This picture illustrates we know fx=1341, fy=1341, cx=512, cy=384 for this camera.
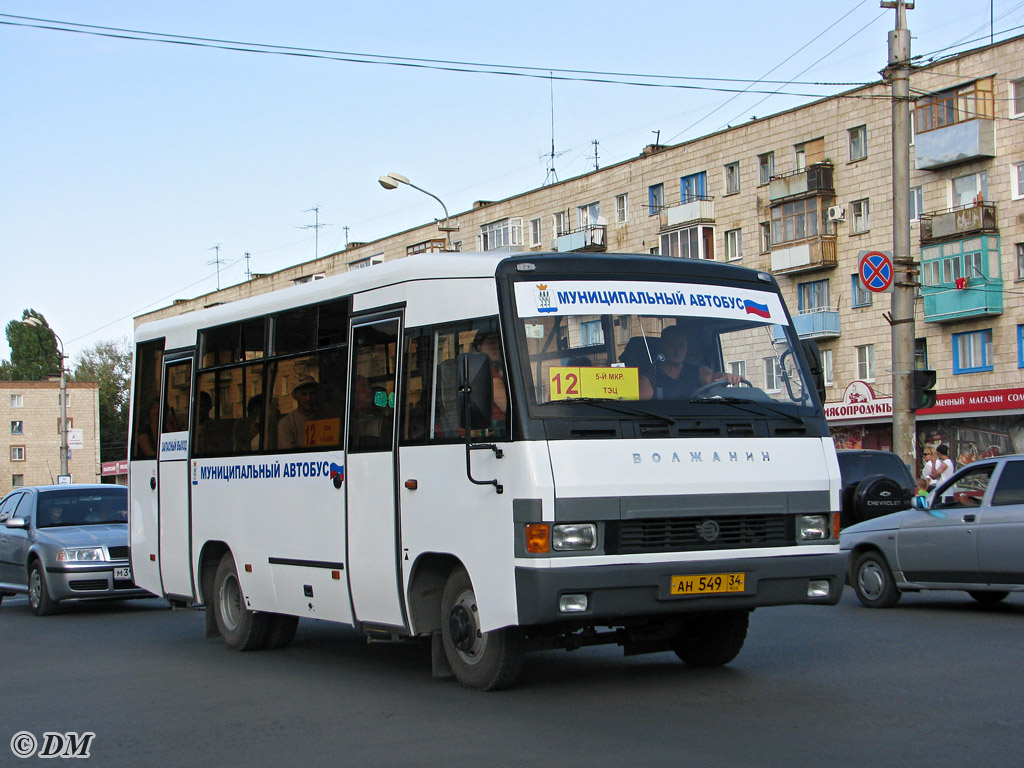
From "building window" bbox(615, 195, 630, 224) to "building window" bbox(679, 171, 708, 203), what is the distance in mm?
3495

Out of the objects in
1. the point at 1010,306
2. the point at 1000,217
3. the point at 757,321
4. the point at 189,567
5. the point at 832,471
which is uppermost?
the point at 1000,217

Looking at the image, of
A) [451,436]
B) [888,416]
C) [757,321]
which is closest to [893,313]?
[757,321]

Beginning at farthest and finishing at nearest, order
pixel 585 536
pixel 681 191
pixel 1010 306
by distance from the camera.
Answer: pixel 681 191 < pixel 1010 306 < pixel 585 536

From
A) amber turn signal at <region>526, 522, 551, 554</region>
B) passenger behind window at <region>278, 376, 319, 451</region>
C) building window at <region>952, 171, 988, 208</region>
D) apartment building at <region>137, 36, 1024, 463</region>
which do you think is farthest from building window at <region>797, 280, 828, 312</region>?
amber turn signal at <region>526, 522, 551, 554</region>

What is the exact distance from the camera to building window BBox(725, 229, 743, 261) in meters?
53.7

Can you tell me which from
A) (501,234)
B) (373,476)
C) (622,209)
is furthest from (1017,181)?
(373,476)

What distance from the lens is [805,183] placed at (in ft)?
162

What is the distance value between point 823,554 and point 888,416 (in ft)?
134

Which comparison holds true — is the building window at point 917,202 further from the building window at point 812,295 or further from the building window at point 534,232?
the building window at point 534,232

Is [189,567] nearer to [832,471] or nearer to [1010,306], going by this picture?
[832,471]

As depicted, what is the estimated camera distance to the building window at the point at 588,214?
6088cm

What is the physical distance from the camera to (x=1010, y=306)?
4288cm

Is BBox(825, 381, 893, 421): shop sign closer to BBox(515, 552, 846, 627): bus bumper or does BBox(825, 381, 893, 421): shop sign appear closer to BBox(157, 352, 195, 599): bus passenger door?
BBox(157, 352, 195, 599): bus passenger door

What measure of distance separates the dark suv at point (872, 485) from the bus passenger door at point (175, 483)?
8.27 metres
